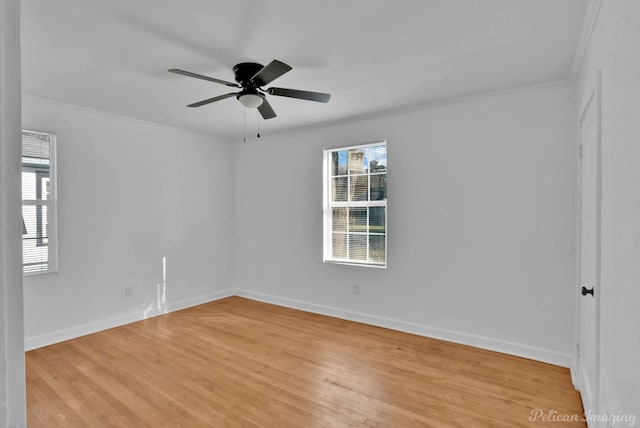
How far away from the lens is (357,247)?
444cm

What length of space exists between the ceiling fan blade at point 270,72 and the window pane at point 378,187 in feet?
6.75

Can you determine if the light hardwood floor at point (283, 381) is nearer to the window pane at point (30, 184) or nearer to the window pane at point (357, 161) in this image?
the window pane at point (30, 184)

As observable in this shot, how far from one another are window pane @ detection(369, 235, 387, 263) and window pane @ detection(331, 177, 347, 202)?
0.67 metres

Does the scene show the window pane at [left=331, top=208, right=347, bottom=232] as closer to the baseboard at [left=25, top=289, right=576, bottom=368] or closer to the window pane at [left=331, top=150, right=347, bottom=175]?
the window pane at [left=331, top=150, right=347, bottom=175]

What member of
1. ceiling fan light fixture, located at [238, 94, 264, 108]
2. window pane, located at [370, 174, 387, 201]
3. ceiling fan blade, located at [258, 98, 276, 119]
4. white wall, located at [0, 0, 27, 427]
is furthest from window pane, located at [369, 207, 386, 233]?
white wall, located at [0, 0, 27, 427]

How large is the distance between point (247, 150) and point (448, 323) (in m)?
3.68

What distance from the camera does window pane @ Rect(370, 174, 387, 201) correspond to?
4.19 metres

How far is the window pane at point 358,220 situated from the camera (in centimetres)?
437

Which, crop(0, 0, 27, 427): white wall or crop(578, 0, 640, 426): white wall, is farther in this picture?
crop(578, 0, 640, 426): white wall

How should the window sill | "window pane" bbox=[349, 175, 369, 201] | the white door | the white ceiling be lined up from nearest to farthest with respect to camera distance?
the white door → the white ceiling → the window sill → "window pane" bbox=[349, 175, 369, 201]

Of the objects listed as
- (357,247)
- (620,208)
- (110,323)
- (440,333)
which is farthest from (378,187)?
(110,323)

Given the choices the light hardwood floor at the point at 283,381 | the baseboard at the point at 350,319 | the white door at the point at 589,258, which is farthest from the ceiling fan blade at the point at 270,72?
the baseboard at the point at 350,319

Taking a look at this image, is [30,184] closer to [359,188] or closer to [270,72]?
[270,72]

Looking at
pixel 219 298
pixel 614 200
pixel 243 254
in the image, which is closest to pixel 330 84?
pixel 614 200
